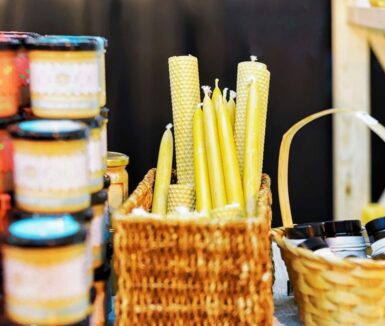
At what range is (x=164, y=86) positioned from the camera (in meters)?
1.45

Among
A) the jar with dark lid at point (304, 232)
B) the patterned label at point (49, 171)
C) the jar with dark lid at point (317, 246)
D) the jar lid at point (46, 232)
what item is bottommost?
the jar with dark lid at point (317, 246)

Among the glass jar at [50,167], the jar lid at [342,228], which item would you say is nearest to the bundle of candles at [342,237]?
the jar lid at [342,228]

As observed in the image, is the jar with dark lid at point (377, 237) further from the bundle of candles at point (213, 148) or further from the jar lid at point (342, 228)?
the bundle of candles at point (213, 148)

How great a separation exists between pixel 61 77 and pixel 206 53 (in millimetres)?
613

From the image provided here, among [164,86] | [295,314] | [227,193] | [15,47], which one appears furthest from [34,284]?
[164,86]

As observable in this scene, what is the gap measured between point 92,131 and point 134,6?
1.87 ft

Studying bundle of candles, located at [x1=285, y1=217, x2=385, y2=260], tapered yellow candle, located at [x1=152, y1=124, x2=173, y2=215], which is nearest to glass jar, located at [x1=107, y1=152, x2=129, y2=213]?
tapered yellow candle, located at [x1=152, y1=124, x2=173, y2=215]

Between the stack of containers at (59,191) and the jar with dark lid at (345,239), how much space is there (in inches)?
13.7

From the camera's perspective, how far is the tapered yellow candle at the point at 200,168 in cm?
108

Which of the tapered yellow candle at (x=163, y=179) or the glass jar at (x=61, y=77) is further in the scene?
the tapered yellow candle at (x=163, y=179)

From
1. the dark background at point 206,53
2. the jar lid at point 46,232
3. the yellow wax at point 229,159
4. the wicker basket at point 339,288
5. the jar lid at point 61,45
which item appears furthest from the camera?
the dark background at point 206,53

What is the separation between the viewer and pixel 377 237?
105 cm

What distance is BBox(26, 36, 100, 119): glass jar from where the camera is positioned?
861 mm

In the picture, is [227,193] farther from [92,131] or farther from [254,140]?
[92,131]
